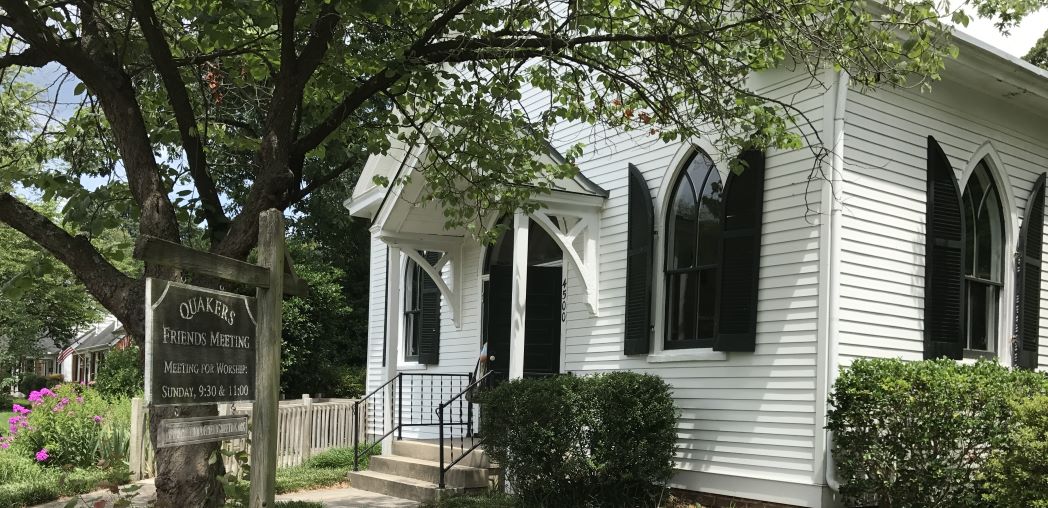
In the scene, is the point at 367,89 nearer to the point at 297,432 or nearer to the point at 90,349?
the point at 297,432

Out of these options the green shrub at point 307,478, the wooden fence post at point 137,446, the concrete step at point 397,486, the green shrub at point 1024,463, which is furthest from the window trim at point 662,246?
the wooden fence post at point 137,446

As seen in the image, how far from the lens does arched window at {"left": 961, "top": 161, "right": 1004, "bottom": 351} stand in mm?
10492

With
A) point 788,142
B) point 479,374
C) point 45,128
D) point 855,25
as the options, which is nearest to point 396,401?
point 479,374

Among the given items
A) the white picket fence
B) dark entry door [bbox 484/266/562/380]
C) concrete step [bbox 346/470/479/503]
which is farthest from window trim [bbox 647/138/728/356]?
the white picket fence

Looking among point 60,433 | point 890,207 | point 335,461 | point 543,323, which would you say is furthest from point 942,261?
point 60,433

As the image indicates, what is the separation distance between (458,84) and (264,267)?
4143mm

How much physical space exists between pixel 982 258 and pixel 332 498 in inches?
326

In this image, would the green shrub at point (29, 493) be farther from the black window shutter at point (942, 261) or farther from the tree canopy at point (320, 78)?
the black window shutter at point (942, 261)

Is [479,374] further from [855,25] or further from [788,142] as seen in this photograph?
[855,25]

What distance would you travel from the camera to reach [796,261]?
9070mm

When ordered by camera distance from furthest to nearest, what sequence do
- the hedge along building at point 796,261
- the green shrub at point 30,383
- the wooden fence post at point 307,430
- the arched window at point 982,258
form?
the green shrub at point 30,383, the wooden fence post at point 307,430, the arched window at point 982,258, the hedge along building at point 796,261

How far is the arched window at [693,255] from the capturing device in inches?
396

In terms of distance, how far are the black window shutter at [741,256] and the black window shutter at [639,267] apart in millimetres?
1061

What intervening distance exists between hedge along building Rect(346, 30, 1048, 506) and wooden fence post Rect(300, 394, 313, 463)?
4.70 m
